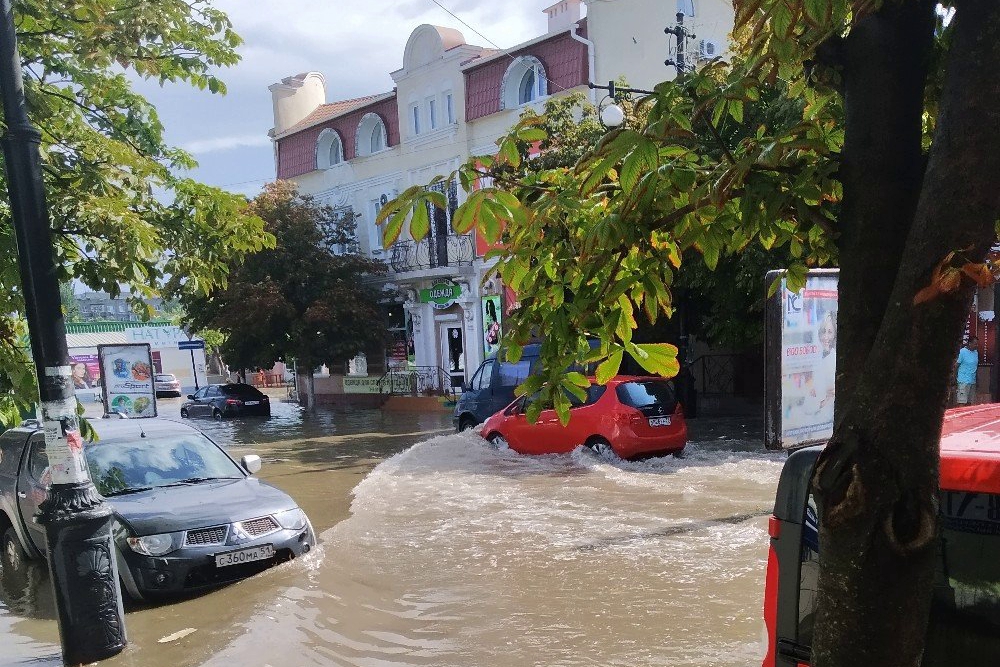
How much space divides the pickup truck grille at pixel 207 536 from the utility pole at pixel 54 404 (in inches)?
50.8

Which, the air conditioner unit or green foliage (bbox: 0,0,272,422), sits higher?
the air conditioner unit

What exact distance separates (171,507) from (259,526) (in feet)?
2.53

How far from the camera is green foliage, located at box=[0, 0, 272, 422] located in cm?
635

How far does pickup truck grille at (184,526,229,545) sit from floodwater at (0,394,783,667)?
514 millimetres

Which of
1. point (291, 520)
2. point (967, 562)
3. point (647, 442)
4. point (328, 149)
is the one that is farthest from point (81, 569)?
point (328, 149)

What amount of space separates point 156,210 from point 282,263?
2052 centimetres

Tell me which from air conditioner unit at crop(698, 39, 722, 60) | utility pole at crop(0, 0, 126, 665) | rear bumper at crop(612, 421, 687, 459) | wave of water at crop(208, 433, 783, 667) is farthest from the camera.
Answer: air conditioner unit at crop(698, 39, 722, 60)

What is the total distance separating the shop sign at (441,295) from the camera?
88.1 ft

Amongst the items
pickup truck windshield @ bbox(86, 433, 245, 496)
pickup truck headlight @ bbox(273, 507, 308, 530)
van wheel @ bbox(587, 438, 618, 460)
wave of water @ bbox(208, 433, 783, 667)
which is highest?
pickup truck windshield @ bbox(86, 433, 245, 496)

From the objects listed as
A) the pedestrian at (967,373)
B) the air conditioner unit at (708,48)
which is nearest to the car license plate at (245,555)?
the pedestrian at (967,373)

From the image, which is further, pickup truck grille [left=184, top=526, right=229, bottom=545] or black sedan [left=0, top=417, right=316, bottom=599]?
pickup truck grille [left=184, top=526, right=229, bottom=545]

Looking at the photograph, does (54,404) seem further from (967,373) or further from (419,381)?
(419,381)

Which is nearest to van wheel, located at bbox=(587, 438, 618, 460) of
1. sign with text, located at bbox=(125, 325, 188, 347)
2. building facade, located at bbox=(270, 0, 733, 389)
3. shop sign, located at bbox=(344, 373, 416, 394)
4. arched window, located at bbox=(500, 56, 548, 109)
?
building facade, located at bbox=(270, 0, 733, 389)

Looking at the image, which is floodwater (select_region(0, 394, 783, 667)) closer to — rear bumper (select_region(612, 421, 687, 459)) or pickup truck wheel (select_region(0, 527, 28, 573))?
rear bumper (select_region(612, 421, 687, 459))
